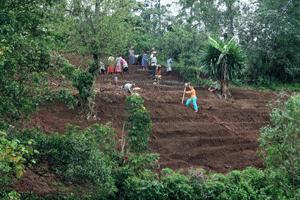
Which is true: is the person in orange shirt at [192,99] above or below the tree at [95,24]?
below

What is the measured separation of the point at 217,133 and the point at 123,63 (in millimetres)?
8758

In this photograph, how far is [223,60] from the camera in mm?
26000

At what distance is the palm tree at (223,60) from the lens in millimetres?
25859

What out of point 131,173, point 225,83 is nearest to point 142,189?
point 131,173

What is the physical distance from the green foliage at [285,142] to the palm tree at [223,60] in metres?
10.7

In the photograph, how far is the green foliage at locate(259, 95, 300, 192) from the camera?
14758 mm

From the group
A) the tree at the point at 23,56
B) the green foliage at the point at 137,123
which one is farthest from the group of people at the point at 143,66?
the tree at the point at 23,56

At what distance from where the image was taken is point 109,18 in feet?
66.3

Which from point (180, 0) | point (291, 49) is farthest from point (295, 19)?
point (180, 0)

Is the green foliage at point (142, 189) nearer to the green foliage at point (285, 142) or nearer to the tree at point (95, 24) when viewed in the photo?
the green foliage at point (285, 142)

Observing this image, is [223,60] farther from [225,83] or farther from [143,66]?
[143,66]

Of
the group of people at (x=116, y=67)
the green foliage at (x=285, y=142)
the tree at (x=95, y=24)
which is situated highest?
the tree at (x=95, y=24)

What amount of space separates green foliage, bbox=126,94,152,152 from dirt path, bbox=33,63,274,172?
3.42 metres

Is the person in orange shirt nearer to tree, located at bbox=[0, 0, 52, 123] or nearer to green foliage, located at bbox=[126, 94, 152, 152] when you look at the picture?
green foliage, located at bbox=[126, 94, 152, 152]
